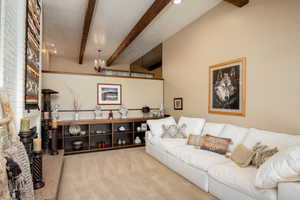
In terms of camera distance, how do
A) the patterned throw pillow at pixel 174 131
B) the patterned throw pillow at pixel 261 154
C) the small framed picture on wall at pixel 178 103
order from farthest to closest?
1. the small framed picture on wall at pixel 178 103
2. the patterned throw pillow at pixel 174 131
3. the patterned throw pillow at pixel 261 154

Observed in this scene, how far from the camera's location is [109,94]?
462cm

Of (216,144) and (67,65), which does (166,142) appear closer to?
(216,144)

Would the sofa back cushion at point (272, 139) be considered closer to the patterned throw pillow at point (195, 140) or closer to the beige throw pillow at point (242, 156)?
the beige throw pillow at point (242, 156)

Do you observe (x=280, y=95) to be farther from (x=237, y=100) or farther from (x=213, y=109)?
(x=213, y=109)

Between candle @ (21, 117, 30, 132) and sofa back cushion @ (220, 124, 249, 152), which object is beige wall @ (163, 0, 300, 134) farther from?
candle @ (21, 117, 30, 132)

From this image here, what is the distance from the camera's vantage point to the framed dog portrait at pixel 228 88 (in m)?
2.86

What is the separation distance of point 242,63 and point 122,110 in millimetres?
3259

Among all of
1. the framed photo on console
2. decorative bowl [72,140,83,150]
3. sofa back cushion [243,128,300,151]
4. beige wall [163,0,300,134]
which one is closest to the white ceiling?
beige wall [163,0,300,134]

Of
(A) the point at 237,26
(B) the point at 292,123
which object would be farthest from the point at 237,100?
(A) the point at 237,26

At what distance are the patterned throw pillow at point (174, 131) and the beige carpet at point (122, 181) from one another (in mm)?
633

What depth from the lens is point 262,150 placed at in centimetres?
200

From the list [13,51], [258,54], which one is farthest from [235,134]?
[13,51]

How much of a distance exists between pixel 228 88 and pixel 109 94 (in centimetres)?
317

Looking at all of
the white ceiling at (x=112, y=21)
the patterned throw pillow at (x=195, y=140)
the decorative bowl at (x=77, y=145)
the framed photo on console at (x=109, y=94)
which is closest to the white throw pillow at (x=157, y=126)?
the patterned throw pillow at (x=195, y=140)
